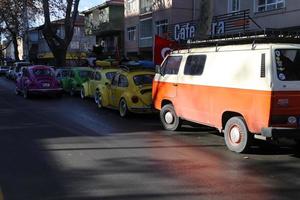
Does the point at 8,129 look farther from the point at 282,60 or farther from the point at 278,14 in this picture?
the point at 278,14

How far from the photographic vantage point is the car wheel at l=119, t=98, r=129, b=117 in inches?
621

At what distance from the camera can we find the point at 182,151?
10.1 meters

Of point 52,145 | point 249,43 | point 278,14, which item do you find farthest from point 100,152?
point 278,14

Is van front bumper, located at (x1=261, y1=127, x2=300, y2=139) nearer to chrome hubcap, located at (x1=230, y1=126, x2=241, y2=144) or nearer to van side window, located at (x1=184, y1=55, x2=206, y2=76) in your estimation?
chrome hubcap, located at (x1=230, y1=126, x2=241, y2=144)

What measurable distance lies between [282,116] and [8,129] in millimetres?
7104

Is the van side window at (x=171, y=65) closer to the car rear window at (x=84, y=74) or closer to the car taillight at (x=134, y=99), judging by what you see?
the car taillight at (x=134, y=99)

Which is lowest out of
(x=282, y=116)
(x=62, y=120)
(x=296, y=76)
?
(x=62, y=120)

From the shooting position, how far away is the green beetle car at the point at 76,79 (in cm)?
2458

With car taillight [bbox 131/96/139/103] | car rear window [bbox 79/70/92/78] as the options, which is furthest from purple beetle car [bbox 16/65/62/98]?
car taillight [bbox 131/96/139/103]

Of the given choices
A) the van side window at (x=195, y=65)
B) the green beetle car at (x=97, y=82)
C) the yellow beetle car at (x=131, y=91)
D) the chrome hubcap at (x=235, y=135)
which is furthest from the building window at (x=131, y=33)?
the chrome hubcap at (x=235, y=135)

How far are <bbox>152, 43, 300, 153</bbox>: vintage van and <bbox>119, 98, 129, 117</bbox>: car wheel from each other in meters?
3.56

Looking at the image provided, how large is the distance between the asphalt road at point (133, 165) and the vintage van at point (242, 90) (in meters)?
0.53

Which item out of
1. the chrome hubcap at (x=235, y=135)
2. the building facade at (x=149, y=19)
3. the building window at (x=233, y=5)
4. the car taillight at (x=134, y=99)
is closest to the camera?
the chrome hubcap at (x=235, y=135)

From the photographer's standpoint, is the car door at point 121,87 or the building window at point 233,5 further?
the building window at point 233,5
